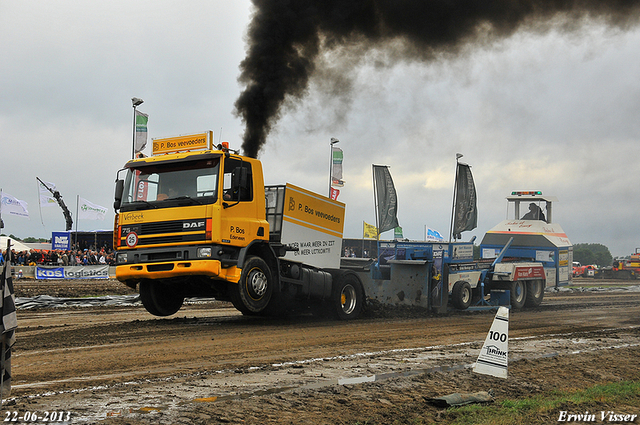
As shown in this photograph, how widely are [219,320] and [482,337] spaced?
5.66 meters

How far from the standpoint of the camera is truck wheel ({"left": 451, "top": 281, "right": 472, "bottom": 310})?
1582cm

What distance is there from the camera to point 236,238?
1037 cm

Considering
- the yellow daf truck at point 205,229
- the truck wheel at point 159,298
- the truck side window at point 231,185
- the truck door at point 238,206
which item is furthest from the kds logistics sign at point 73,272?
the truck side window at point 231,185

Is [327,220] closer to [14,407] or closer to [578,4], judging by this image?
[578,4]

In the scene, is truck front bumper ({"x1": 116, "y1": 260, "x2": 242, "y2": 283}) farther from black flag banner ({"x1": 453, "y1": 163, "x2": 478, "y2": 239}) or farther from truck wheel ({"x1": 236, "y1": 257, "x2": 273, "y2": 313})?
black flag banner ({"x1": 453, "y1": 163, "x2": 478, "y2": 239})

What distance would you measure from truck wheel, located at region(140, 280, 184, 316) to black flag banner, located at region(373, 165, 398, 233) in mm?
15571

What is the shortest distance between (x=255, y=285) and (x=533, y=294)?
11967 mm

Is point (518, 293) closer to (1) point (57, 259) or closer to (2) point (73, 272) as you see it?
(2) point (73, 272)

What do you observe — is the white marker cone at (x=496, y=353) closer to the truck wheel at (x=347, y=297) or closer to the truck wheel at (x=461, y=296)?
the truck wheel at (x=347, y=297)

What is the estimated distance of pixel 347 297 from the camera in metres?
13.3

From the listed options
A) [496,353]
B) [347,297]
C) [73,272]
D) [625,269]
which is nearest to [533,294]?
[347,297]

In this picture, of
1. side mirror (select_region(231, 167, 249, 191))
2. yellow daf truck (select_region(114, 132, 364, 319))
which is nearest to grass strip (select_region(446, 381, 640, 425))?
yellow daf truck (select_region(114, 132, 364, 319))

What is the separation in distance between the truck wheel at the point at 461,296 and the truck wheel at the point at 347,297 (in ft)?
11.0

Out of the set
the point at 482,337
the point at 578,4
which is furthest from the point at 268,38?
the point at 482,337
